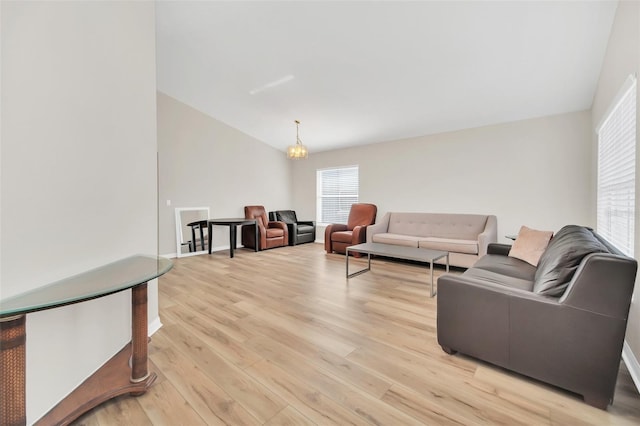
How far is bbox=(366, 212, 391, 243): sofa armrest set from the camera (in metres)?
4.77

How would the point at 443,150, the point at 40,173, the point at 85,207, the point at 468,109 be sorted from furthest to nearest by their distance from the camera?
the point at 443,150 < the point at 468,109 < the point at 85,207 < the point at 40,173

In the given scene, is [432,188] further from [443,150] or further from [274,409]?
[274,409]

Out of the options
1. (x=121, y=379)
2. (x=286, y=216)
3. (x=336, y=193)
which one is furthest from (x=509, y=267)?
(x=286, y=216)

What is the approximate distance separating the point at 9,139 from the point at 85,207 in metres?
0.48

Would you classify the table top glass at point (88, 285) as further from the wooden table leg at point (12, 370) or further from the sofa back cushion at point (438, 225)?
the sofa back cushion at point (438, 225)

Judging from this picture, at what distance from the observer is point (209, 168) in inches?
212

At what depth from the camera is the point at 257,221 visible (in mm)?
5332

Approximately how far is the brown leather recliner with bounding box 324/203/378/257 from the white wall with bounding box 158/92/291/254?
2178 millimetres

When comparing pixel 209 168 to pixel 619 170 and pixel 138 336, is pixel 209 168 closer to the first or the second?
pixel 138 336

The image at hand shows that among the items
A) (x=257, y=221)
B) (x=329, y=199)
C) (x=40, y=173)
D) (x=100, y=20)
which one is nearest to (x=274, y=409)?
(x=40, y=173)

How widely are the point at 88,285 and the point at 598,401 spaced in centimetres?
257

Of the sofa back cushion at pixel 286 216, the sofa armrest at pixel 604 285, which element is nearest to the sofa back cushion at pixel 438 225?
the sofa back cushion at pixel 286 216

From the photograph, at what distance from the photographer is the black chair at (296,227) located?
612 cm

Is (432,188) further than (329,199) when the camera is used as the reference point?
No
